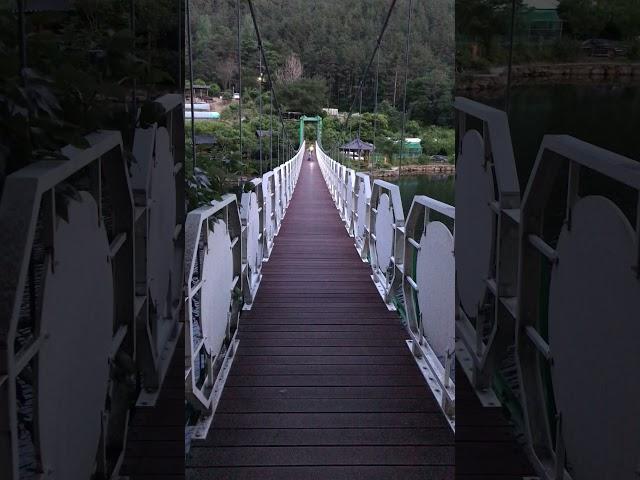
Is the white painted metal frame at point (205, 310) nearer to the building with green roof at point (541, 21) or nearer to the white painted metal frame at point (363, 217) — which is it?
the building with green roof at point (541, 21)

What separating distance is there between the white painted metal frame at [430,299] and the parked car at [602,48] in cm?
91

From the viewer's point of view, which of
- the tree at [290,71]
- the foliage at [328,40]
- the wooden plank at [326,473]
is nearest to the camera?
the wooden plank at [326,473]

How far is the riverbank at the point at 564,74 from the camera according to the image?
637 millimetres

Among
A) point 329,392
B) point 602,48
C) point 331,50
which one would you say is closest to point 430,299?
point 329,392

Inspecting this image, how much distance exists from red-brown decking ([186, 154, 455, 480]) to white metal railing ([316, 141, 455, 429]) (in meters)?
0.06

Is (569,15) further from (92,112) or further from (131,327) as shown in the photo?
(131,327)

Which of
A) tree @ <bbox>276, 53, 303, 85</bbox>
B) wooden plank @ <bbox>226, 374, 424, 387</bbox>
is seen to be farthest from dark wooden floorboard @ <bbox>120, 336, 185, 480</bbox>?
tree @ <bbox>276, 53, 303, 85</bbox>

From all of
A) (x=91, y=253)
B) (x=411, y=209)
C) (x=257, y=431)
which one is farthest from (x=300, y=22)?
(x=91, y=253)

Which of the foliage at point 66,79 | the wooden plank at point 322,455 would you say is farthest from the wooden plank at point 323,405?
the foliage at point 66,79

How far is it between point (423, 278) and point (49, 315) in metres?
1.34

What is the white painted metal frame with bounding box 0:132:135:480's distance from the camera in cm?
56

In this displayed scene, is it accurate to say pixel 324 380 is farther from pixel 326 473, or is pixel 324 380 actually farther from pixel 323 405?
pixel 326 473

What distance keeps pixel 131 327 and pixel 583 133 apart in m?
0.72

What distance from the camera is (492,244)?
1295 millimetres
